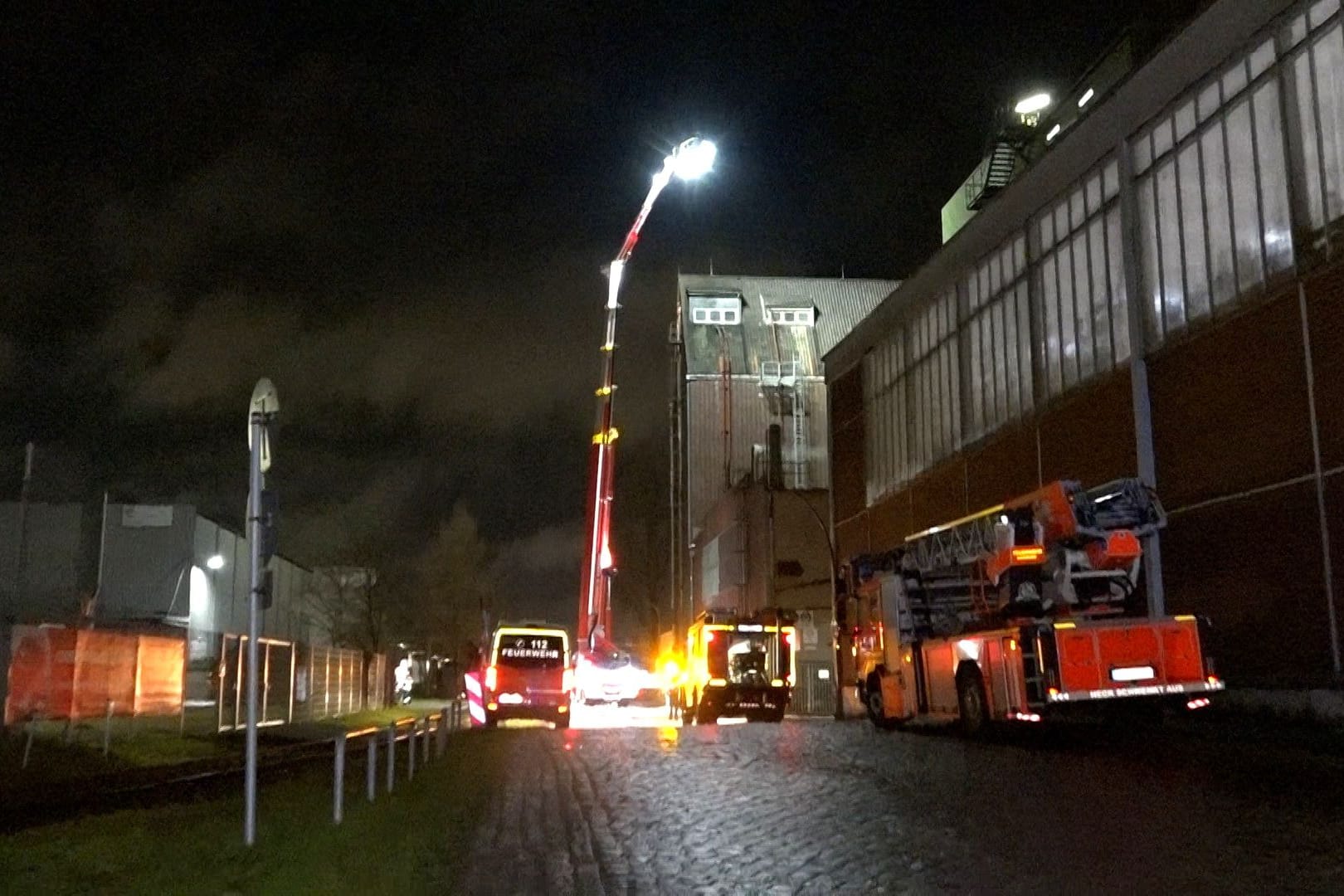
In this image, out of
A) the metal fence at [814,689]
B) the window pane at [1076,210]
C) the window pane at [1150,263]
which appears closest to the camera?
the window pane at [1150,263]

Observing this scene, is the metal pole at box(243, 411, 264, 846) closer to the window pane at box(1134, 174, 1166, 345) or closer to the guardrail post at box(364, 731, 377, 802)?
the guardrail post at box(364, 731, 377, 802)

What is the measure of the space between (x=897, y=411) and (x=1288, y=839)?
107 ft

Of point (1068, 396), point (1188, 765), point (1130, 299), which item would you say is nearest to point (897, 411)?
point (1068, 396)

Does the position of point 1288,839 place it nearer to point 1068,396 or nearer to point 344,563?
point 1068,396

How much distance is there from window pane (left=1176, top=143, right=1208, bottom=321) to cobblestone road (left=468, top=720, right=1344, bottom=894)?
8.80m

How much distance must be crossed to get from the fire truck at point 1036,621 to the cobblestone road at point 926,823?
0.95 meters

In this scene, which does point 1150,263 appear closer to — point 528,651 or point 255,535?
point 528,651

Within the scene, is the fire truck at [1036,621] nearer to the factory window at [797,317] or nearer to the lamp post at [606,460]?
the lamp post at [606,460]

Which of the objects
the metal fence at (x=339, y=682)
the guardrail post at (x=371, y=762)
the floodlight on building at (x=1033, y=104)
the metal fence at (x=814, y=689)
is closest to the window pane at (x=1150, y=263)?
the guardrail post at (x=371, y=762)

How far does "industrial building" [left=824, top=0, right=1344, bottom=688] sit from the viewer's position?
2091 centimetres

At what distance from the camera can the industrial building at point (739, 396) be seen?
209 feet

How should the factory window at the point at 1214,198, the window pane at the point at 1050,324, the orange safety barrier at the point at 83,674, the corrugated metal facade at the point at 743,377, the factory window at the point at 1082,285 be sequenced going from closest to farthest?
the orange safety barrier at the point at 83,674 < the factory window at the point at 1214,198 < the factory window at the point at 1082,285 < the window pane at the point at 1050,324 < the corrugated metal facade at the point at 743,377

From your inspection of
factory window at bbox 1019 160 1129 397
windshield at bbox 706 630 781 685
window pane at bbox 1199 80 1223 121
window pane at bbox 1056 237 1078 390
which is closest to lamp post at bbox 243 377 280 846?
window pane at bbox 1199 80 1223 121

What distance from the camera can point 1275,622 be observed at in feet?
71.6
